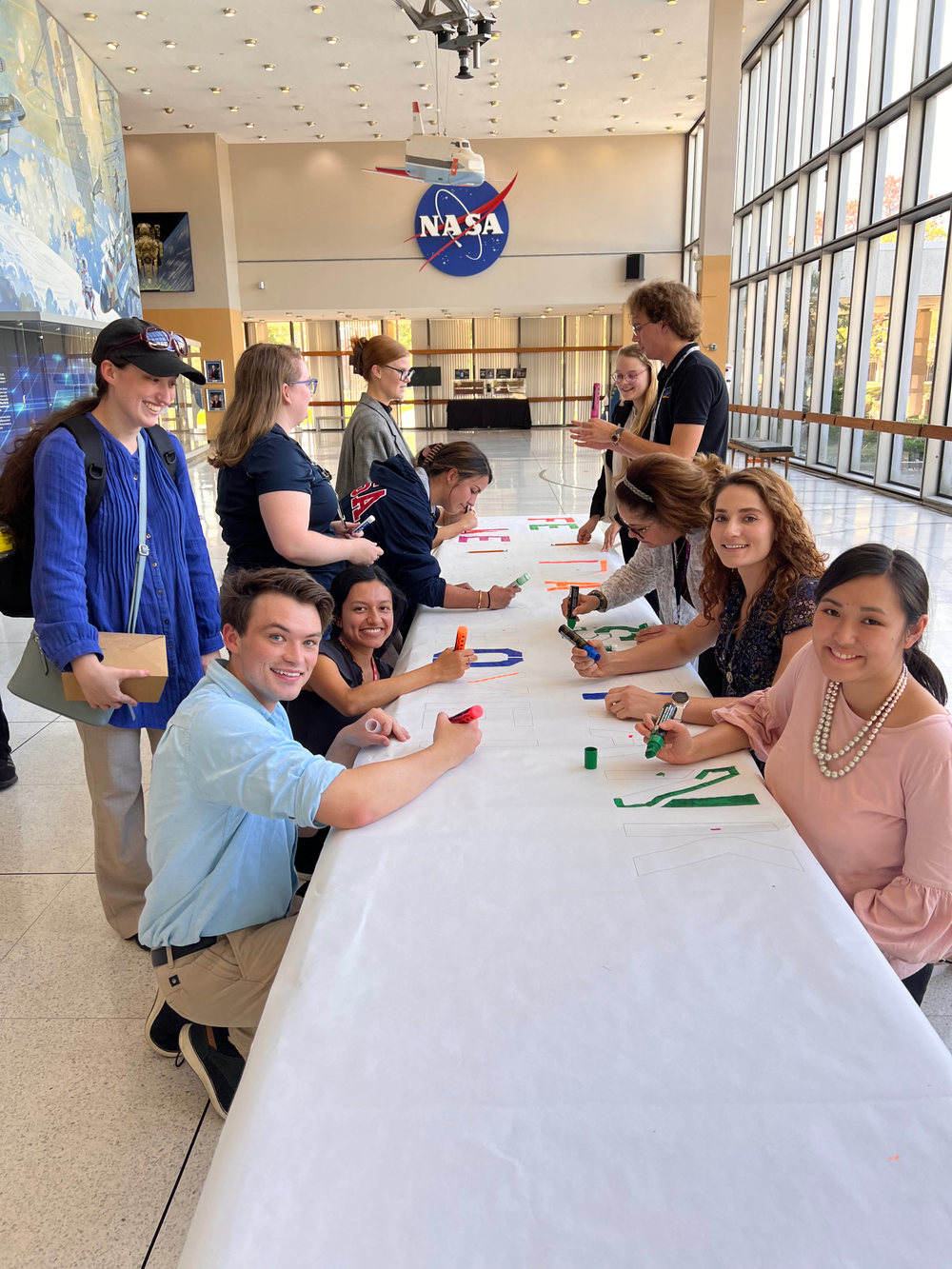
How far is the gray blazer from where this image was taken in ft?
10.4

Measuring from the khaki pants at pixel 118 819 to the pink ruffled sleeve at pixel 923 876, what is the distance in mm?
1649

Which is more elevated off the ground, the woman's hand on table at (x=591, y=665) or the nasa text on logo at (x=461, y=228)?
the nasa text on logo at (x=461, y=228)

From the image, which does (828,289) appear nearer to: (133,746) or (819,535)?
(819,535)

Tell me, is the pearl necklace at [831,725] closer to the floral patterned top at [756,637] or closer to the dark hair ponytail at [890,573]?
the dark hair ponytail at [890,573]

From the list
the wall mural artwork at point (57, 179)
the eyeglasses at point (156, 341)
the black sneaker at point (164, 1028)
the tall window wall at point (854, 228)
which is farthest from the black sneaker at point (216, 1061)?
the wall mural artwork at point (57, 179)

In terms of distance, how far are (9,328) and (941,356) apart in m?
9.35

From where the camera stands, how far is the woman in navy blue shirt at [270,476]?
7.23 feet

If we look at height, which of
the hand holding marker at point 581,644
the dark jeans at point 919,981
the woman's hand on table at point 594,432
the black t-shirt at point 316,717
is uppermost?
the woman's hand on table at point 594,432

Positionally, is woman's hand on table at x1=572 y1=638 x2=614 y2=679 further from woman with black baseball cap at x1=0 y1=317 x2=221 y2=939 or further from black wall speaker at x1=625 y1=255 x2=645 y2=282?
black wall speaker at x1=625 y1=255 x2=645 y2=282

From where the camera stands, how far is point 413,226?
58.7 feet

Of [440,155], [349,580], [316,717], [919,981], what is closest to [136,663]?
[316,717]

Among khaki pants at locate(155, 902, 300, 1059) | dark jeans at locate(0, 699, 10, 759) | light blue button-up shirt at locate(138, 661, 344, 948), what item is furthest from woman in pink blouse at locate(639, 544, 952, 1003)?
dark jeans at locate(0, 699, 10, 759)

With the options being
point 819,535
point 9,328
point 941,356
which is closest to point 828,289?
point 941,356

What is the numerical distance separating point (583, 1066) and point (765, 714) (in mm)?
936
